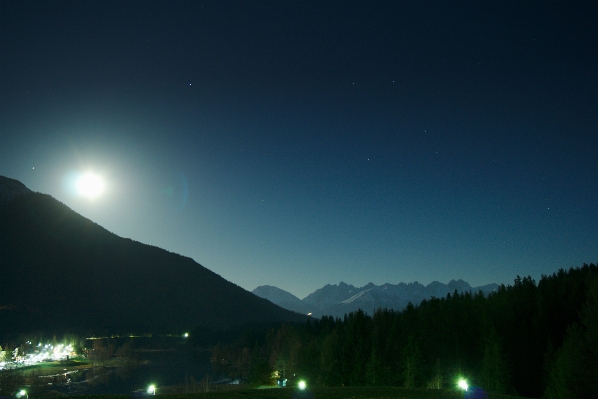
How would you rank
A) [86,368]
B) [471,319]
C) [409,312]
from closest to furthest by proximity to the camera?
[471,319] → [409,312] → [86,368]

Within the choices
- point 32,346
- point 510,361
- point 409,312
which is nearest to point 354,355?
point 409,312

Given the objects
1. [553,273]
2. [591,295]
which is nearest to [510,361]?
[591,295]

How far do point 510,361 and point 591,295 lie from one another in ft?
44.8

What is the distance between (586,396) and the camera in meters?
42.1

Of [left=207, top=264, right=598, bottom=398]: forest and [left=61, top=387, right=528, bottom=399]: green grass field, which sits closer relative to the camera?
[left=61, top=387, right=528, bottom=399]: green grass field

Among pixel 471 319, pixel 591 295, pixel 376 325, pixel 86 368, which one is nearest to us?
pixel 591 295

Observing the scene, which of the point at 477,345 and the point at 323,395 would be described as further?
the point at 477,345

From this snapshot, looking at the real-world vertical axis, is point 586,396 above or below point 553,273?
below

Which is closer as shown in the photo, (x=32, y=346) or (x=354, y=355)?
(x=354, y=355)

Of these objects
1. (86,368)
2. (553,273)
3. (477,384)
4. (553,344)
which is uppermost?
(553,273)

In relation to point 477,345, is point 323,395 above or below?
below

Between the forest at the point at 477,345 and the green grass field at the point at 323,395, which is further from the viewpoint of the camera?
the forest at the point at 477,345

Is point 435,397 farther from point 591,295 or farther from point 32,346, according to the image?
point 32,346

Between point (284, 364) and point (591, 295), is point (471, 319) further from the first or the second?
point (284, 364)
